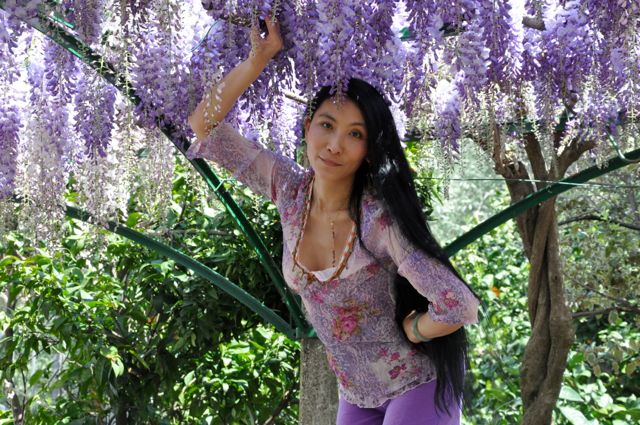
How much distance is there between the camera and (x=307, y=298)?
6.59 ft

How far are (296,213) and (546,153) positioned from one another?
2.82 ft

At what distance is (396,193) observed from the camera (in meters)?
1.97

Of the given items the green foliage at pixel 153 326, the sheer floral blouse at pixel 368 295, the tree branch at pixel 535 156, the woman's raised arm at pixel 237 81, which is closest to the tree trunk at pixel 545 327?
the tree branch at pixel 535 156

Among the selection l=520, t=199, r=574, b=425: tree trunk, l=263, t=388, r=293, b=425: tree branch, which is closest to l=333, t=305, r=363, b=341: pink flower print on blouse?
l=520, t=199, r=574, b=425: tree trunk

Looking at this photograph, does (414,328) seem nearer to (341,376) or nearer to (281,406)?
(341,376)

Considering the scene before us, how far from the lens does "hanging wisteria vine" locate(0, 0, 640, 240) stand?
1930 mm

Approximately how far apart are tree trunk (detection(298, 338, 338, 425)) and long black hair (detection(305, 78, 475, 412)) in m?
0.77

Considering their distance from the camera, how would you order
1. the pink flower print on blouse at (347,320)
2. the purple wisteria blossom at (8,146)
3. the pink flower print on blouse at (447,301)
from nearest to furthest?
the pink flower print on blouse at (447,301)
the pink flower print on blouse at (347,320)
the purple wisteria blossom at (8,146)

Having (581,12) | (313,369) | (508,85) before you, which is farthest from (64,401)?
(581,12)

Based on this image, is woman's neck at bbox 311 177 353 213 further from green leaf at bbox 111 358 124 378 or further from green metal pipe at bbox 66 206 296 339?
green leaf at bbox 111 358 124 378

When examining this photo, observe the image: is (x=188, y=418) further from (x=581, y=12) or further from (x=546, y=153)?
(x=581, y=12)

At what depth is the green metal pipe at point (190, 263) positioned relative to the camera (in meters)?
2.56

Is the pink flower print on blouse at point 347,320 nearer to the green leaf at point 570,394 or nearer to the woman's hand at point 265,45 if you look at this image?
the woman's hand at point 265,45

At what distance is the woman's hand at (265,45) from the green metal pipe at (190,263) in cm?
72
